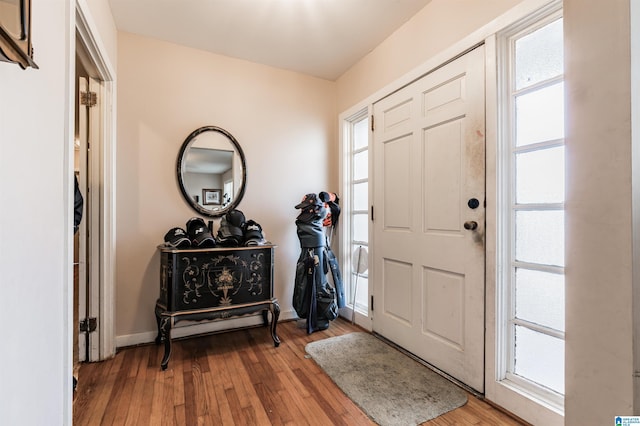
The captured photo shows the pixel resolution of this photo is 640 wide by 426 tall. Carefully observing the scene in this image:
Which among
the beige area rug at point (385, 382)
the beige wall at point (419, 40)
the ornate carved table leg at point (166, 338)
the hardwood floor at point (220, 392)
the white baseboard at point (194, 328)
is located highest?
the beige wall at point (419, 40)

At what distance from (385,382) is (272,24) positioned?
2.66 metres

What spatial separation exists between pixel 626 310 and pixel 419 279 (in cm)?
151

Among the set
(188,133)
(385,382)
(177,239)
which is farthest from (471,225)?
(188,133)

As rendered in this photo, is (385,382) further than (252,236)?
No

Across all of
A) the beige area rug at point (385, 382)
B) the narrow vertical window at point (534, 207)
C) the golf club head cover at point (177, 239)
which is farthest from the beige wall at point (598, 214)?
the golf club head cover at point (177, 239)

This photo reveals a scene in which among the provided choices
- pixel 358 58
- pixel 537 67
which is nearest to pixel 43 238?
pixel 537 67

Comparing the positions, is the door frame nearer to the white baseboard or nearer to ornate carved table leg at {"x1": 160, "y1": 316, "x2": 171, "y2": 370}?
the white baseboard

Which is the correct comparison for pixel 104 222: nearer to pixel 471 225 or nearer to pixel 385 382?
pixel 385 382

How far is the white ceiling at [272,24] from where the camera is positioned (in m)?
2.00

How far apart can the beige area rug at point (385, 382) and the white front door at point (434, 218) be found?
129mm

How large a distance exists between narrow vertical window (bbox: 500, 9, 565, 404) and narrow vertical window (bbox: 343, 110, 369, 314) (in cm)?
129

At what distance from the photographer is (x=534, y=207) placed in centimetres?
144

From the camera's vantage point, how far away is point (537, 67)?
145 centimetres

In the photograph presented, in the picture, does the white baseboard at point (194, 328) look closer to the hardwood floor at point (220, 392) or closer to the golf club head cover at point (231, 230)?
the hardwood floor at point (220, 392)
